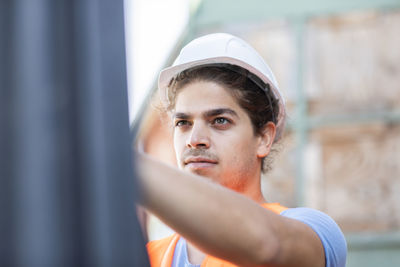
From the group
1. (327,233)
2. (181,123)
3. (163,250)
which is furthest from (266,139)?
(327,233)

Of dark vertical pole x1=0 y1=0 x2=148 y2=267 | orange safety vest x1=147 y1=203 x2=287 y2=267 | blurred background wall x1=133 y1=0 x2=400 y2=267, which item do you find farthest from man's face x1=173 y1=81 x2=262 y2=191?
blurred background wall x1=133 y1=0 x2=400 y2=267

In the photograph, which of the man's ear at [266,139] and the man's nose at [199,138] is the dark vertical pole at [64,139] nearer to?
the man's nose at [199,138]

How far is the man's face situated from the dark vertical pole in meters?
1.19

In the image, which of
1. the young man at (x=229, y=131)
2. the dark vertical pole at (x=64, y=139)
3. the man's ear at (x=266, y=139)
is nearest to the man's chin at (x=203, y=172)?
the young man at (x=229, y=131)

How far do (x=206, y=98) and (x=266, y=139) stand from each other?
32cm

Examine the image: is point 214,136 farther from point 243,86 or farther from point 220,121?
point 243,86

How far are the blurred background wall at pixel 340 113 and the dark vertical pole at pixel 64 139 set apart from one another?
4648 millimetres

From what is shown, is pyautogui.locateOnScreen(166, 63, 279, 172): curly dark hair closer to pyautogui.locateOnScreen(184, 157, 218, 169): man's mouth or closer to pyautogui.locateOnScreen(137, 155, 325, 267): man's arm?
pyautogui.locateOnScreen(184, 157, 218, 169): man's mouth

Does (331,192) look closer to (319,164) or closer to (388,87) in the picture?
(319,164)

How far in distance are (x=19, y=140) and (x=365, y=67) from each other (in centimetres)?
567

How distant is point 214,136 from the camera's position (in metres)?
2.24

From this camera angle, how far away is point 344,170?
6047 millimetres

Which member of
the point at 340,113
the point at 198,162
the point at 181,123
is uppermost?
the point at 181,123

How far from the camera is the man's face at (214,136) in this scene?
87.2 inches
